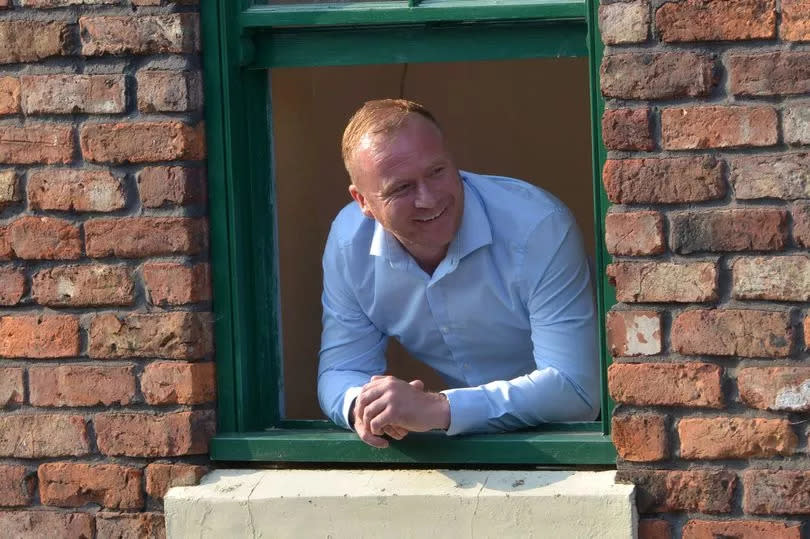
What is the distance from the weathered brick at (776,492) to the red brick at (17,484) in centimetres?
174

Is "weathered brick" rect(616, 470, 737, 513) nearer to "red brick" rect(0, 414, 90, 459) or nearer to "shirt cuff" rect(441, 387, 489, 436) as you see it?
"shirt cuff" rect(441, 387, 489, 436)

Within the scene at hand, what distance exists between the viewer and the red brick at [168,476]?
3291mm

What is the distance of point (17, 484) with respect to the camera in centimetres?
339

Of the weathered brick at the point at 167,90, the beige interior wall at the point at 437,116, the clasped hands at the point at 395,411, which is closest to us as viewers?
the clasped hands at the point at 395,411

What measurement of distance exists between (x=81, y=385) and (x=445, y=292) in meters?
0.94

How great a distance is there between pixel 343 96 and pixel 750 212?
259cm

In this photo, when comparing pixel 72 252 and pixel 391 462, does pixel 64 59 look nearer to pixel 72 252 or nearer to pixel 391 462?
pixel 72 252

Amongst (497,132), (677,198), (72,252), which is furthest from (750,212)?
(497,132)

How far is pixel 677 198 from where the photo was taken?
294 centimetres

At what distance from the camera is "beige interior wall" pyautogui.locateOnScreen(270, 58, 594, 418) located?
4.96 m

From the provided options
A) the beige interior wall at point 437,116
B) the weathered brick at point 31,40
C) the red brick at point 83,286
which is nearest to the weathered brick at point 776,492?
the red brick at point 83,286

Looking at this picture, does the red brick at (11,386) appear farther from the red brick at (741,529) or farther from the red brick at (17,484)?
the red brick at (741,529)

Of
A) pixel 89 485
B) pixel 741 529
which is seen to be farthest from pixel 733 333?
pixel 89 485

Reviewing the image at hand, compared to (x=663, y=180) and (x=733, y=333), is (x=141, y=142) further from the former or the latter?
(x=733, y=333)
